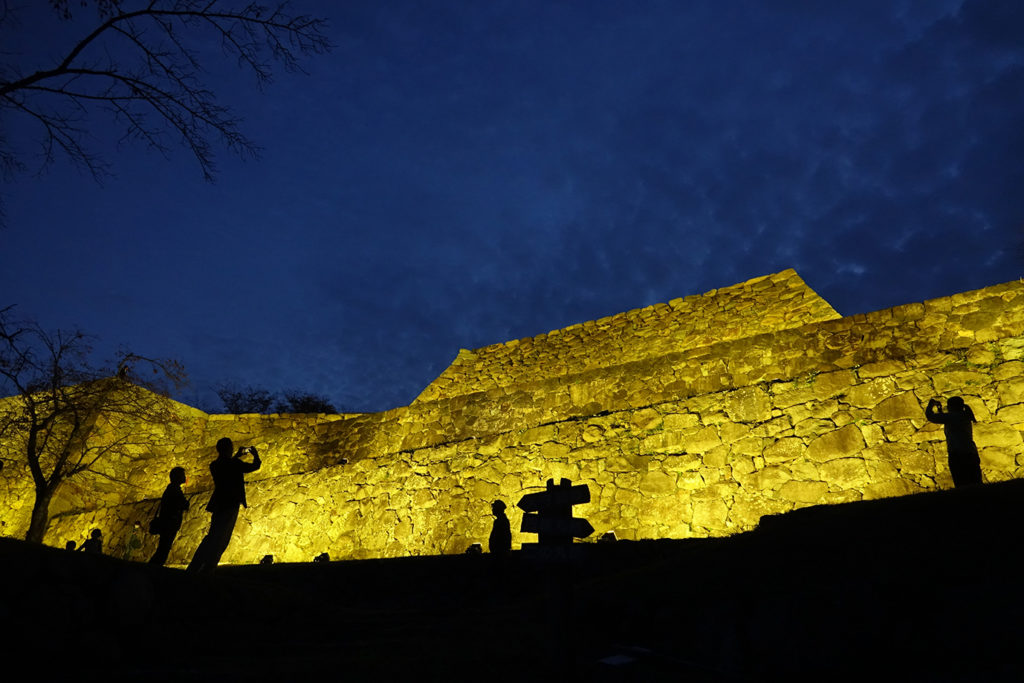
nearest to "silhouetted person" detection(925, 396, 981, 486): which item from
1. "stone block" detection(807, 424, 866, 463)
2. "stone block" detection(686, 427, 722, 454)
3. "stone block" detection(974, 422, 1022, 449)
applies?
"stone block" detection(974, 422, 1022, 449)

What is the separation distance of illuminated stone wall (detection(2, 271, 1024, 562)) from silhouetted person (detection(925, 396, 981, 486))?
3.87 feet

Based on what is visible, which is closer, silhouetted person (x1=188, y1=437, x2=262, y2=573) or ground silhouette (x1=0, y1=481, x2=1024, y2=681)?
ground silhouette (x1=0, y1=481, x2=1024, y2=681)

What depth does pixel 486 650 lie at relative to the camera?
4039 mm

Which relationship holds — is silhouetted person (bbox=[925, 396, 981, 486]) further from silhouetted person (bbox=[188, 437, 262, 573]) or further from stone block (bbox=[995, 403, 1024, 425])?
silhouetted person (bbox=[188, 437, 262, 573])

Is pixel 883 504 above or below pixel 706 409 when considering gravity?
below

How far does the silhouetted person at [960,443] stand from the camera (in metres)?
5.84

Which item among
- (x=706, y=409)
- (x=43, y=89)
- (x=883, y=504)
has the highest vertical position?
(x=43, y=89)

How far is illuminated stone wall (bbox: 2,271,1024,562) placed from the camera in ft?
24.5

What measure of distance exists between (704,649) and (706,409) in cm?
602

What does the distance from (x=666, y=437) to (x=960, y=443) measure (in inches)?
157

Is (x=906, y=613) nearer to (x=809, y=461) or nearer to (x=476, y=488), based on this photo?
(x=809, y=461)

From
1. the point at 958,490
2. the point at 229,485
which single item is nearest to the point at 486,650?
the point at 229,485

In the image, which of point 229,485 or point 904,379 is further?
point 904,379

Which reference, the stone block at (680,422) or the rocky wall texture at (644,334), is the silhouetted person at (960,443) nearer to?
the stone block at (680,422)
